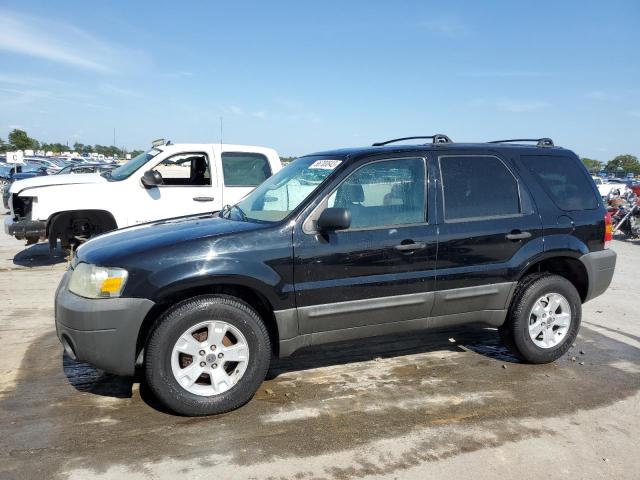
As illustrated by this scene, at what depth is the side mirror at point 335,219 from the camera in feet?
12.1

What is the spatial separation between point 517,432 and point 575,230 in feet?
6.76

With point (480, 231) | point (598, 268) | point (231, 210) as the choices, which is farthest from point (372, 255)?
point (598, 268)

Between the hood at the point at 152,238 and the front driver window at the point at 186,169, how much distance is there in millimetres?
4178

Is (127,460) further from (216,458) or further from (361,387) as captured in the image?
(361,387)

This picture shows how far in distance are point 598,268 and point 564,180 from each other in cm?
85

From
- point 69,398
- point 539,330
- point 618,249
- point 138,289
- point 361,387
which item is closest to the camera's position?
point 138,289

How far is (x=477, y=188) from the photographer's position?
4449 mm

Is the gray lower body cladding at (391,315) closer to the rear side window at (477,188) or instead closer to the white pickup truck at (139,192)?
the rear side window at (477,188)

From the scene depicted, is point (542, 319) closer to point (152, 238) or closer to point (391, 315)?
point (391, 315)

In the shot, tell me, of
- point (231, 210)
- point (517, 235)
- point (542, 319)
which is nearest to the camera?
point (517, 235)

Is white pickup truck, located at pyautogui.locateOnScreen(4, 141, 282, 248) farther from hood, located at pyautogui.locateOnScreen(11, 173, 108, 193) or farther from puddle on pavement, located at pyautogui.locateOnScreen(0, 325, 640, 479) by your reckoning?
puddle on pavement, located at pyautogui.locateOnScreen(0, 325, 640, 479)

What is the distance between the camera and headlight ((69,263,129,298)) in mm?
3436

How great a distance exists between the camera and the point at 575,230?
15.5 ft

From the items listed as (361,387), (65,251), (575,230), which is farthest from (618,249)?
(65,251)
